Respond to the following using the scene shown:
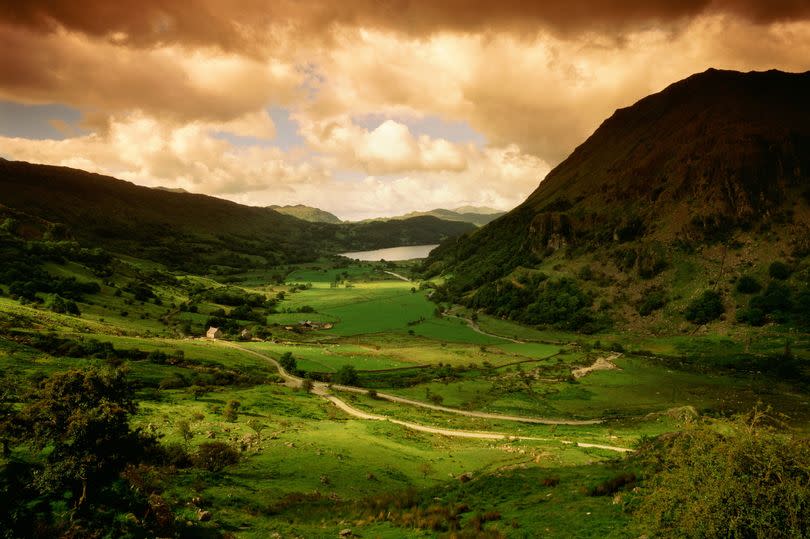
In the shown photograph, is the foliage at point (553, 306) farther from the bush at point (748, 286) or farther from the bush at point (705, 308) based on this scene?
the bush at point (748, 286)

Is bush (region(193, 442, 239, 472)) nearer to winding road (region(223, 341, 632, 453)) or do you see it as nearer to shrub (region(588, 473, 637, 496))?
shrub (region(588, 473, 637, 496))

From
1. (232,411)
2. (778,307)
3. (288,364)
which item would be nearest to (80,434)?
(232,411)

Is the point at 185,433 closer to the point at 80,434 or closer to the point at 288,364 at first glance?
the point at 80,434

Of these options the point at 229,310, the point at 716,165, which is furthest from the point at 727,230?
the point at 229,310

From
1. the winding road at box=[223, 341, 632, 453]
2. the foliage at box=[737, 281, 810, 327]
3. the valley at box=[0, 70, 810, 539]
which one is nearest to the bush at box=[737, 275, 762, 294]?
the valley at box=[0, 70, 810, 539]

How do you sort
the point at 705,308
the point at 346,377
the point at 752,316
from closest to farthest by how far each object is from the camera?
the point at 346,377 < the point at 752,316 < the point at 705,308

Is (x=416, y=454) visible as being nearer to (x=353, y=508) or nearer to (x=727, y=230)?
(x=353, y=508)
